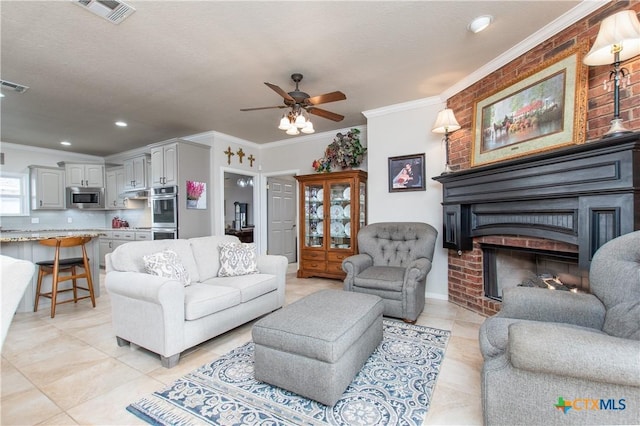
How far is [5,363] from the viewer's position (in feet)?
7.07

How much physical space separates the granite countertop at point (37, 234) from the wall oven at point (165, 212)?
904mm

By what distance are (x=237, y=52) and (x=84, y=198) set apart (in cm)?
566

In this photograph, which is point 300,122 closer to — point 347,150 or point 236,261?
point 236,261

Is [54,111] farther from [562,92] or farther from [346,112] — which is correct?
[562,92]

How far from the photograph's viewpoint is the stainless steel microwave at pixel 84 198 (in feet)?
20.1

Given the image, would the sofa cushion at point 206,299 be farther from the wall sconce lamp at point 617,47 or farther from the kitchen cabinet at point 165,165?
the wall sconce lamp at point 617,47

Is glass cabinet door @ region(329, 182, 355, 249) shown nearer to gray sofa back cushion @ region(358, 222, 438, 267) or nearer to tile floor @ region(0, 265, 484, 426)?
gray sofa back cushion @ region(358, 222, 438, 267)

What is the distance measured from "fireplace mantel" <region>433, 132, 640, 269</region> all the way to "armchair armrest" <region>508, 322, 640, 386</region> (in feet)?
3.49

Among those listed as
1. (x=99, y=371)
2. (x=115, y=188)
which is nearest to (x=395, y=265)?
(x=99, y=371)

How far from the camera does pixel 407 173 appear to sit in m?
3.88

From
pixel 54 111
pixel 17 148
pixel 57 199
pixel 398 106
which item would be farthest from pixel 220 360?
pixel 17 148

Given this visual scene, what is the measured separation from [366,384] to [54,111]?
16.6ft

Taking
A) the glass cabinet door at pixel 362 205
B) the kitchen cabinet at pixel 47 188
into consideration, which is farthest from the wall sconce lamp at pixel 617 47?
the kitchen cabinet at pixel 47 188

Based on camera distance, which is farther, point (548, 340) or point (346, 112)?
point (346, 112)
